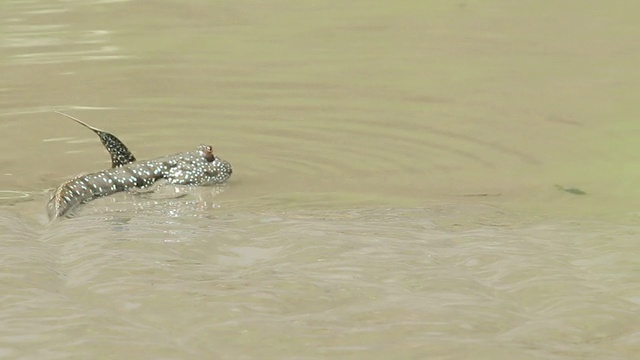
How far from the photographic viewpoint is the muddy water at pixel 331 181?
156 inches

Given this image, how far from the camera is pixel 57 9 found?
12797 millimetres

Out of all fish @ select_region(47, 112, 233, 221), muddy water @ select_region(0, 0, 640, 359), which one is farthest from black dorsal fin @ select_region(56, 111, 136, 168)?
muddy water @ select_region(0, 0, 640, 359)

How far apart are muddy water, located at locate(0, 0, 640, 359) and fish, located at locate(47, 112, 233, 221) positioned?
4.1 inches

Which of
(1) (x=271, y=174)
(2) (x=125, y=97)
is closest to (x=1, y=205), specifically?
(1) (x=271, y=174)

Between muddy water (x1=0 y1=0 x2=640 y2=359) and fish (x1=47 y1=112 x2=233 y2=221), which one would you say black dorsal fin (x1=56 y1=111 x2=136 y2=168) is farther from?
muddy water (x1=0 y1=0 x2=640 y2=359)

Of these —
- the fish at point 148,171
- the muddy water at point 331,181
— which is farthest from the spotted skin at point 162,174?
the muddy water at point 331,181

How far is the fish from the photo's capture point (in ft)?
23.1

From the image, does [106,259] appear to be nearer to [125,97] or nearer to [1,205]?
[1,205]

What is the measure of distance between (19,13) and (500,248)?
861 cm

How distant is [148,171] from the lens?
7.30 m

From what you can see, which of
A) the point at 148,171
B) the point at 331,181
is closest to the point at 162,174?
the point at 148,171

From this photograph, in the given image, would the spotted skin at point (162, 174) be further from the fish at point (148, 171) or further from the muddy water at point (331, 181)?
the muddy water at point (331, 181)

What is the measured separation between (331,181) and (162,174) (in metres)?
1.00

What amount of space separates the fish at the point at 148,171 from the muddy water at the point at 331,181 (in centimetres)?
11
